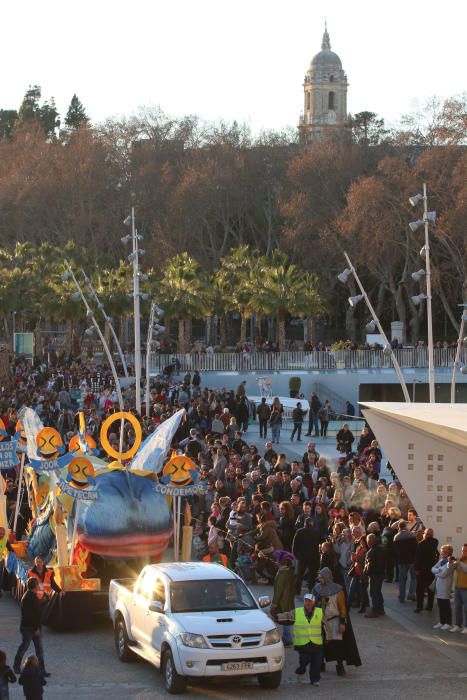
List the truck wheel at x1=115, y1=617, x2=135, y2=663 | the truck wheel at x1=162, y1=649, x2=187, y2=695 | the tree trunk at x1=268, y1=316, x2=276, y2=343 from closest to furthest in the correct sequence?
the truck wheel at x1=162, y1=649, x2=187, y2=695 < the truck wheel at x1=115, y1=617, x2=135, y2=663 < the tree trunk at x1=268, y1=316, x2=276, y2=343

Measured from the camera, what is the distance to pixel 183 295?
55188 mm

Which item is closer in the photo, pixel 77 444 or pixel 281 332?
pixel 77 444

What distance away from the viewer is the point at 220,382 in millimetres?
50969

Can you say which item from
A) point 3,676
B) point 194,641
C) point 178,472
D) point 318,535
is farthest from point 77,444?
point 3,676

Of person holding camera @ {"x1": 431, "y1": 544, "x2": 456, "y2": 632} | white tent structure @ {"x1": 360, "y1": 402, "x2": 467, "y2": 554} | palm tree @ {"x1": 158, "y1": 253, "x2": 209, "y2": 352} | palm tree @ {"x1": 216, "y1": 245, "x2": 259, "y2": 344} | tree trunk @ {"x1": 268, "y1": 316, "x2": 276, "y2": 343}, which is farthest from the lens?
tree trunk @ {"x1": 268, "y1": 316, "x2": 276, "y2": 343}

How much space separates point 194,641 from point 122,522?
10.9ft

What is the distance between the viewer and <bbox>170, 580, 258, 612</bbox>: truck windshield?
1363 centimetres

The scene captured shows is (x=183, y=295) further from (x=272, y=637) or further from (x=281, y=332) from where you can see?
(x=272, y=637)

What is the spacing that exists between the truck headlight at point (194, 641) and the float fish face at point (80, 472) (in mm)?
3565

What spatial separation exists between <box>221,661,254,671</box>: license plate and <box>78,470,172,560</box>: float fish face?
3.43 meters

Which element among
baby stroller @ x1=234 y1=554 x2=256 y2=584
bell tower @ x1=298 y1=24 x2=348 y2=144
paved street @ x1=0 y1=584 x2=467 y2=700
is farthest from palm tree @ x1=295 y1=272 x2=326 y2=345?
bell tower @ x1=298 y1=24 x2=348 y2=144

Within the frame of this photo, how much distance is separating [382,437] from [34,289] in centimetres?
4664

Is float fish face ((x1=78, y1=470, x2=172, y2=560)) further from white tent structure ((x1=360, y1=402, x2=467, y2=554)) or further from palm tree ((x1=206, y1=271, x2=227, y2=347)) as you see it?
palm tree ((x1=206, y1=271, x2=227, y2=347))

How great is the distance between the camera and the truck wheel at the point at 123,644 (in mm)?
14508
